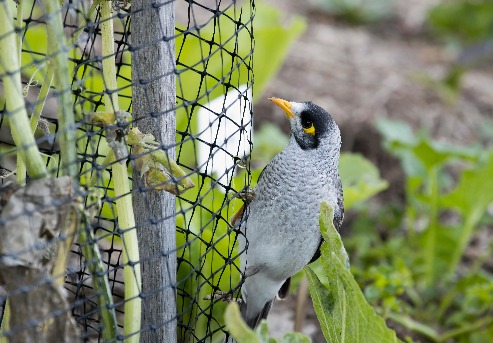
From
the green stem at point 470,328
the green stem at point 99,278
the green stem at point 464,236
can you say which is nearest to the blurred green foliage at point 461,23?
the green stem at point 464,236

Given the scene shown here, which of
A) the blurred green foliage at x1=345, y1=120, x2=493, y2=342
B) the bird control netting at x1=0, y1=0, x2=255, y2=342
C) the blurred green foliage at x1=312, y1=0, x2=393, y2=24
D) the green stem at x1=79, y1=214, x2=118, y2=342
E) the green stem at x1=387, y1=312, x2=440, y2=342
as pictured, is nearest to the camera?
the bird control netting at x1=0, y1=0, x2=255, y2=342

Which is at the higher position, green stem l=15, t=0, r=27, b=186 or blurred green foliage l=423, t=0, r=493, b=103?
blurred green foliage l=423, t=0, r=493, b=103

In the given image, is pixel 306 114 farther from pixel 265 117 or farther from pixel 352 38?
pixel 352 38

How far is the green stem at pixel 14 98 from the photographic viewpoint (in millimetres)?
1533

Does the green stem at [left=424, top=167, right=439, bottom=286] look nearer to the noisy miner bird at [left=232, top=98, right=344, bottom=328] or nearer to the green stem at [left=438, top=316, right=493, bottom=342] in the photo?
the green stem at [left=438, top=316, right=493, bottom=342]

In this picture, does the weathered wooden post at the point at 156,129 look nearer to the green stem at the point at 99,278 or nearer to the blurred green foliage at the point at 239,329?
the green stem at the point at 99,278

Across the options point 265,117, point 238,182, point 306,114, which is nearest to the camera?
point 306,114

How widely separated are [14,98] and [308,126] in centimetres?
98

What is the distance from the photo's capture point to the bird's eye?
2.31 m

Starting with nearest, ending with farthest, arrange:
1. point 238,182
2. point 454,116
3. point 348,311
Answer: point 348,311 < point 238,182 < point 454,116

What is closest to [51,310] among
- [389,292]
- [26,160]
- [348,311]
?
[26,160]

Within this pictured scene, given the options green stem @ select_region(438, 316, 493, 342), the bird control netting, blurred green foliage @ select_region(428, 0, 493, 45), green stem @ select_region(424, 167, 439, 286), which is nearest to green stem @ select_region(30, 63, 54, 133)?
the bird control netting

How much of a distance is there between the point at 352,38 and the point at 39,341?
505cm

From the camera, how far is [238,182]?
2.81m
